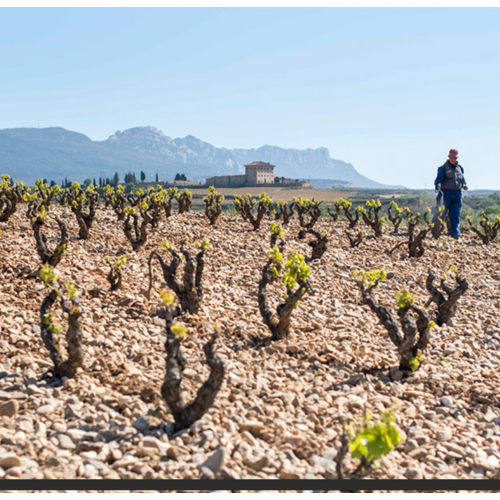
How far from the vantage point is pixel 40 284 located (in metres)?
7.36

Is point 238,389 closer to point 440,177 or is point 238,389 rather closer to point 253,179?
point 440,177

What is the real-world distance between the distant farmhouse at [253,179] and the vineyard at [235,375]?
11128 centimetres

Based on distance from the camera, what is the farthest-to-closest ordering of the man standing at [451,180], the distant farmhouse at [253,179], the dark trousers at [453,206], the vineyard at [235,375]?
the distant farmhouse at [253,179]
the dark trousers at [453,206]
the man standing at [451,180]
the vineyard at [235,375]

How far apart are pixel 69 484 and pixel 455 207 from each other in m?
14.6

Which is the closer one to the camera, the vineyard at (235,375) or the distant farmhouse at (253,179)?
the vineyard at (235,375)

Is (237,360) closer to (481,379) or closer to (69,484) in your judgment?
(69,484)

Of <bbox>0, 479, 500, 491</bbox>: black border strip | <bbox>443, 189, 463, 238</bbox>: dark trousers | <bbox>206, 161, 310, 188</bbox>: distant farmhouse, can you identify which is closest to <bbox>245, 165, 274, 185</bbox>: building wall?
<bbox>206, 161, 310, 188</bbox>: distant farmhouse

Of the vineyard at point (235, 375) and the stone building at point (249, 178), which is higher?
the stone building at point (249, 178)

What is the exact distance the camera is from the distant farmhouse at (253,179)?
12770 cm

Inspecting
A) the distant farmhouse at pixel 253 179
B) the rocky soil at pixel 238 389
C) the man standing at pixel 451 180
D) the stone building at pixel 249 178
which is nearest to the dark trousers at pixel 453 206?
the man standing at pixel 451 180

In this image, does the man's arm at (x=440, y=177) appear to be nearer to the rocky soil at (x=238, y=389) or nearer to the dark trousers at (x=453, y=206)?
the dark trousers at (x=453, y=206)

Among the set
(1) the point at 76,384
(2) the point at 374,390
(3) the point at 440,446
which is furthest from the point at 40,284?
(3) the point at 440,446

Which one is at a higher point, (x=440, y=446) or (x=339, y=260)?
(x=339, y=260)

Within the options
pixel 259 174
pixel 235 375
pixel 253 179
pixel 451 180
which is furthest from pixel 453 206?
pixel 259 174
